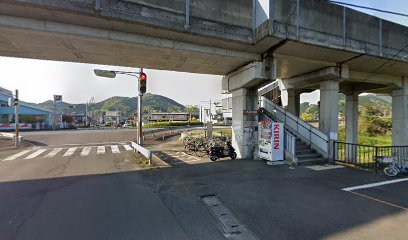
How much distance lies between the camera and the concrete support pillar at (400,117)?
15016 mm

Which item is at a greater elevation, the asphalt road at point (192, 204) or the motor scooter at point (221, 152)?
the motor scooter at point (221, 152)

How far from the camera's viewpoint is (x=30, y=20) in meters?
6.56

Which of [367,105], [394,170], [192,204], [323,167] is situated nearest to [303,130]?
[323,167]

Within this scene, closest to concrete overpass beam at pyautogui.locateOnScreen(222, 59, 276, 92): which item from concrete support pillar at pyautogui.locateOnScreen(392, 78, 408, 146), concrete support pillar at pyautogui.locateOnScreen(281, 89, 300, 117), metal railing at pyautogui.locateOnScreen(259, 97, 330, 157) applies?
metal railing at pyautogui.locateOnScreen(259, 97, 330, 157)

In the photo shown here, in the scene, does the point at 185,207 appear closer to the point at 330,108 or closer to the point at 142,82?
the point at 142,82

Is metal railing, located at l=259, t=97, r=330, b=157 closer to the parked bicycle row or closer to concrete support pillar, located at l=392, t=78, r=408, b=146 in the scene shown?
the parked bicycle row

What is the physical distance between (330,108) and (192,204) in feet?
35.0

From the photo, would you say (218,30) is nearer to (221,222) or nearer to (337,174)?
(221,222)

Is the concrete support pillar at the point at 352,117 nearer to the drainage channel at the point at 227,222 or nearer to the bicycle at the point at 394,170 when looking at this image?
the bicycle at the point at 394,170

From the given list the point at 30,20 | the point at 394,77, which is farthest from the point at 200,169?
the point at 394,77

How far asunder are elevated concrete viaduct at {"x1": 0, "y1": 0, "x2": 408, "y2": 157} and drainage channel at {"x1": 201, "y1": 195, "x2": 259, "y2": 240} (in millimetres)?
6029

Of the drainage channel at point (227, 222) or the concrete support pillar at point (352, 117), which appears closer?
the drainage channel at point (227, 222)

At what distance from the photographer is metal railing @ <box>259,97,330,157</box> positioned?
456 inches

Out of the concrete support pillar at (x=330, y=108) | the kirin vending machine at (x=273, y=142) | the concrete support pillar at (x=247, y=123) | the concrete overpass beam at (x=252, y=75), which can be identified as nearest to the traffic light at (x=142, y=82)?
the concrete overpass beam at (x=252, y=75)
